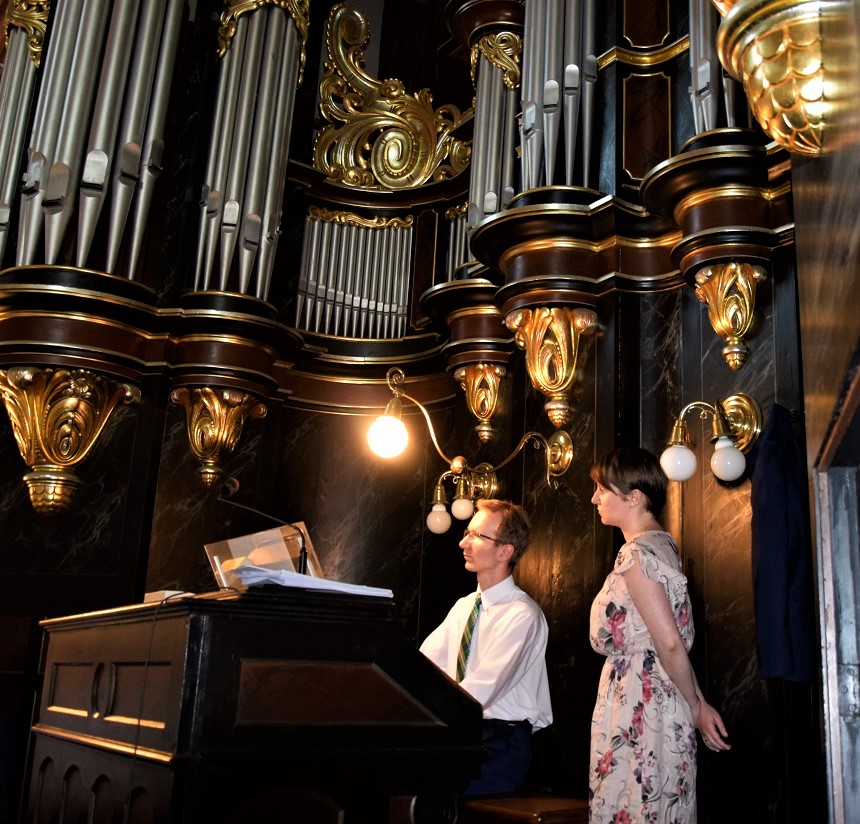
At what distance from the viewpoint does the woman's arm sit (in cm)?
372

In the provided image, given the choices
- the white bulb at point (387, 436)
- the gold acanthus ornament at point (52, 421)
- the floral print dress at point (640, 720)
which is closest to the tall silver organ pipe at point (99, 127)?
the gold acanthus ornament at point (52, 421)

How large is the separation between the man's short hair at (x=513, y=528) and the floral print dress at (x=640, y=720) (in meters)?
0.84

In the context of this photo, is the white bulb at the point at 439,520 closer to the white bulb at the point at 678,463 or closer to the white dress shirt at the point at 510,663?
the white dress shirt at the point at 510,663

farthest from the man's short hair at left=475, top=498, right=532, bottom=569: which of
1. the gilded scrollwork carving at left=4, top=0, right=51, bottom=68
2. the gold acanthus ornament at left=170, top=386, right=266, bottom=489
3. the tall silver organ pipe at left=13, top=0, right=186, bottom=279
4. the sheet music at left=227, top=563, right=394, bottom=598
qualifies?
the gilded scrollwork carving at left=4, top=0, right=51, bottom=68

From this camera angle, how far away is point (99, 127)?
258 inches

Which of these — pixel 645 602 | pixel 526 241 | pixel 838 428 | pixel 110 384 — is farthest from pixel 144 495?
pixel 838 428

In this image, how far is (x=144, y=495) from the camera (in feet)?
21.4

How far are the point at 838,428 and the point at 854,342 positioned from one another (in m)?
0.56

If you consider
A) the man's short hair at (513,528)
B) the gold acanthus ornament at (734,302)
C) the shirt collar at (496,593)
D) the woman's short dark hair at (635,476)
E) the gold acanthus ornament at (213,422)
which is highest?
the gold acanthus ornament at (734,302)

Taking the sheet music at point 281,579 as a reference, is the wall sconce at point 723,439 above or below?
above

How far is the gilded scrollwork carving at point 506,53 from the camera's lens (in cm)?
641

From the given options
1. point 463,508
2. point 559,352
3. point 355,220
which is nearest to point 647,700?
point 559,352

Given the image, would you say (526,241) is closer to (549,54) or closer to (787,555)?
(549,54)

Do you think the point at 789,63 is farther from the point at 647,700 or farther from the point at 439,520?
the point at 439,520
